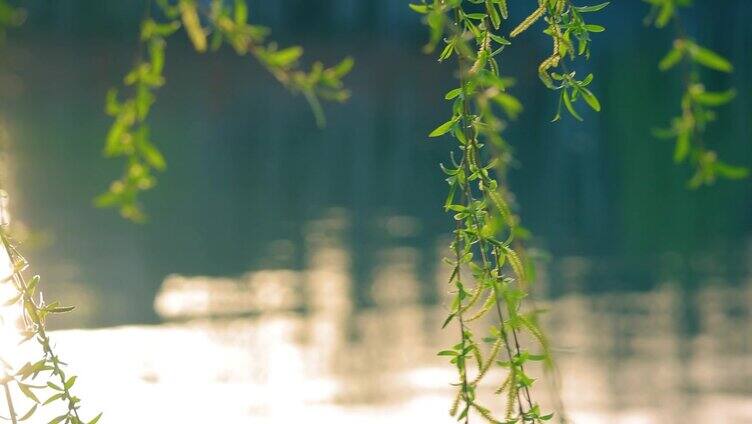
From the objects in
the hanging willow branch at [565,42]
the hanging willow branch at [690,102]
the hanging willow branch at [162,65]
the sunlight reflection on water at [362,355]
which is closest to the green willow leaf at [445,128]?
the hanging willow branch at [565,42]

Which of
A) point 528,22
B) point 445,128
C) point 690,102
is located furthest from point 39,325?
point 690,102

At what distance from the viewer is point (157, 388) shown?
28.5 feet

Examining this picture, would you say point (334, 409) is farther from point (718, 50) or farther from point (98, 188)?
point (718, 50)

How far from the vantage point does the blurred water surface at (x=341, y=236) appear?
8797 mm

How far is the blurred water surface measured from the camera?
28.9 feet

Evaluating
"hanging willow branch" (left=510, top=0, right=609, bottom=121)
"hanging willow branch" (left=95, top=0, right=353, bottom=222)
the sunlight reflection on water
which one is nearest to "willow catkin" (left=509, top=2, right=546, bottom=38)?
"hanging willow branch" (left=510, top=0, right=609, bottom=121)

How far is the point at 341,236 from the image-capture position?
1425 cm

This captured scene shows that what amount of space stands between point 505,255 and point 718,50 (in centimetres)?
2465

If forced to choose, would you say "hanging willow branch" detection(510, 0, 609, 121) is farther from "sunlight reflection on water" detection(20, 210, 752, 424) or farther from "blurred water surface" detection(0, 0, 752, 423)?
"sunlight reflection on water" detection(20, 210, 752, 424)

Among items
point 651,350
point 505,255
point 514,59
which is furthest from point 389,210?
point 505,255

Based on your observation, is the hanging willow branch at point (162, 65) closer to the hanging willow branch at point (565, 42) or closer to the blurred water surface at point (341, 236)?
the blurred water surface at point (341, 236)

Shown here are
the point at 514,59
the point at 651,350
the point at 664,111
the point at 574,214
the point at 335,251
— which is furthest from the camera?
the point at 514,59

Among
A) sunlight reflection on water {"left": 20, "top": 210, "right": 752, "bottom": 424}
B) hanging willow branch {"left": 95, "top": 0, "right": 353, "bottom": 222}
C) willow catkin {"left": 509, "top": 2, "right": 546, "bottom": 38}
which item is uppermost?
hanging willow branch {"left": 95, "top": 0, "right": 353, "bottom": 222}

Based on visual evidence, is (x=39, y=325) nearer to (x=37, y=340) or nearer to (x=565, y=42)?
(x=37, y=340)
